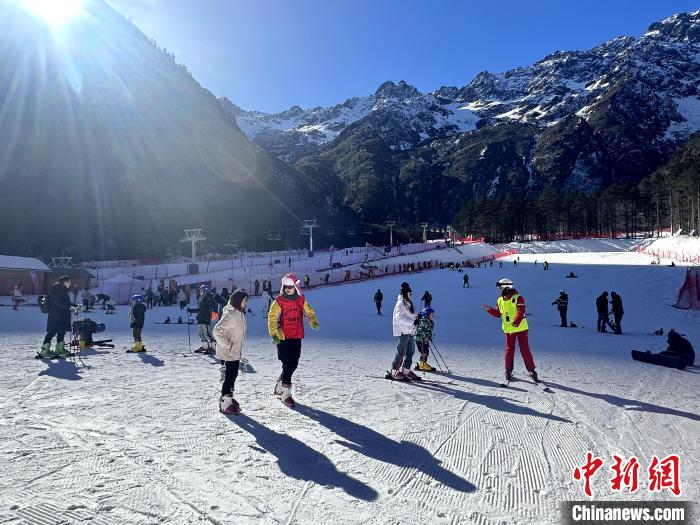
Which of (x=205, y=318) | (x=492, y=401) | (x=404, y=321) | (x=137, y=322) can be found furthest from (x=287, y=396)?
(x=137, y=322)

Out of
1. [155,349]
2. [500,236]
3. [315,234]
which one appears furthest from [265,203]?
[155,349]

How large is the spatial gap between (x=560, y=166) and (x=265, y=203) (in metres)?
127

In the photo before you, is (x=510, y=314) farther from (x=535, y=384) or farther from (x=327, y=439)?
(x=327, y=439)

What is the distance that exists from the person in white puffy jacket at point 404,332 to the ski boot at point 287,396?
241 cm

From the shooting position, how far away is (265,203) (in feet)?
359

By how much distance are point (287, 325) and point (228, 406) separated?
4.21ft

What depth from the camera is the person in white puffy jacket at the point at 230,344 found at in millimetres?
5715

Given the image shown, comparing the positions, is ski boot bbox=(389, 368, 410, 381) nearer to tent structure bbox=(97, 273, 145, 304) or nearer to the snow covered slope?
the snow covered slope

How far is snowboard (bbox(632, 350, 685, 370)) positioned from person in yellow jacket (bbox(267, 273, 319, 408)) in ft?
24.7

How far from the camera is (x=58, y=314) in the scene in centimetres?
959

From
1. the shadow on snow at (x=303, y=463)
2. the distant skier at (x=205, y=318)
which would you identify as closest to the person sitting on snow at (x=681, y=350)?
the shadow on snow at (x=303, y=463)

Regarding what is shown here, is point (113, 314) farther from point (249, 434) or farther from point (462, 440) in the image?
point (462, 440)
